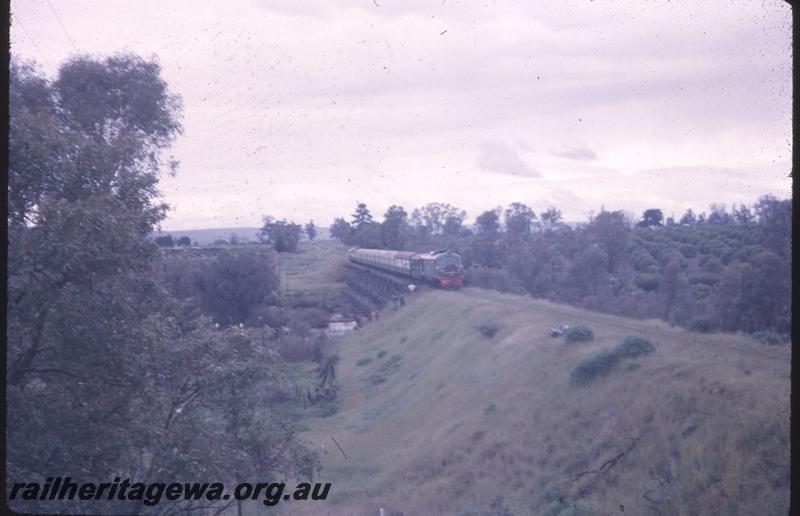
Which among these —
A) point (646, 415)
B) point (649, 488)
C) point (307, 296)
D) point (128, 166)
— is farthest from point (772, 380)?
point (307, 296)

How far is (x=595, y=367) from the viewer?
1441cm

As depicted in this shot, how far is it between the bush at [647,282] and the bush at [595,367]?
66.0ft

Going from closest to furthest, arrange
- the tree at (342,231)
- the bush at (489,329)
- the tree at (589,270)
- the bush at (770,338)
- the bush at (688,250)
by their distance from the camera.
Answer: the bush at (770,338), the bush at (489,329), the bush at (688,250), the tree at (589,270), the tree at (342,231)

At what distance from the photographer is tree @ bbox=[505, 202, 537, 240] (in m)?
50.4

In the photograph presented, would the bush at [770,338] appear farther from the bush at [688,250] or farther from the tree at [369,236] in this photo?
the tree at [369,236]

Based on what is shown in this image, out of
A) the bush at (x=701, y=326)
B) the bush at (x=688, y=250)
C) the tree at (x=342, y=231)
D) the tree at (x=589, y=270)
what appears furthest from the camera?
the tree at (x=342, y=231)

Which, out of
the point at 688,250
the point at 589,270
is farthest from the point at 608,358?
the point at 688,250

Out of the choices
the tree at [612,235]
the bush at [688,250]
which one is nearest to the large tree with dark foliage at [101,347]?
the bush at [688,250]

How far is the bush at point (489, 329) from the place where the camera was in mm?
22750

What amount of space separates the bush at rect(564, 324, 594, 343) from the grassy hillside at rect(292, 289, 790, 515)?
19cm

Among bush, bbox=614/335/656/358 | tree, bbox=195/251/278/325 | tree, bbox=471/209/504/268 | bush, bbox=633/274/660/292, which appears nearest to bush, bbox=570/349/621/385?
bush, bbox=614/335/656/358

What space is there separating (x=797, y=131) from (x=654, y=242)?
40.7m

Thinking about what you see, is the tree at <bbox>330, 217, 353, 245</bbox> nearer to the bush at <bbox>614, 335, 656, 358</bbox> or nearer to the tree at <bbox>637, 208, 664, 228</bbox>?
the tree at <bbox>637, 208, 664, 228</bbox>

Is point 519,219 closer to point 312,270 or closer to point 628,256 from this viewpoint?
point 628,256
